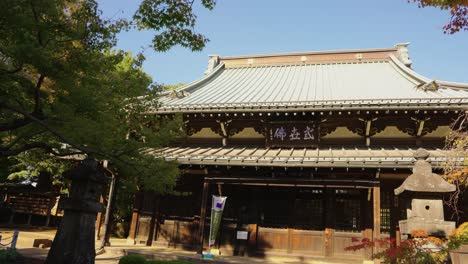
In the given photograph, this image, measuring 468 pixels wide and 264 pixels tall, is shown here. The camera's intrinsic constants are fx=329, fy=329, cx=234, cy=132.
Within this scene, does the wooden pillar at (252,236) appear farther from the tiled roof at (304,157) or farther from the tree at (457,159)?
the tree at (457,159)

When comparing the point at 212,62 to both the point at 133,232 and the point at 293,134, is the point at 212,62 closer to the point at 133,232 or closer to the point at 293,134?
the point at 293,134

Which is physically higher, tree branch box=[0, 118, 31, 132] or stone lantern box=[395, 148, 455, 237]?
tree branch box=[0, 118, 31, 132]

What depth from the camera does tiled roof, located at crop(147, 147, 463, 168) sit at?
409 inches

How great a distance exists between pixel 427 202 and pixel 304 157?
195 inches

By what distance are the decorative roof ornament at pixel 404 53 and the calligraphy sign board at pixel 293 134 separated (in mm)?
8177

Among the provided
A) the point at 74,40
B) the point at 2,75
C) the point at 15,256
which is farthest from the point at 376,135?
the point at 15,256

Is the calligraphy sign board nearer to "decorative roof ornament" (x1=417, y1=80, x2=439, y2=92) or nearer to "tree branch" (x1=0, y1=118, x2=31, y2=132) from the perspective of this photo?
"decorative roof ornament" (x1=417, y1=80, x2=439, y2=92)

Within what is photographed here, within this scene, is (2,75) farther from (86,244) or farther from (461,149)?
(461,149)

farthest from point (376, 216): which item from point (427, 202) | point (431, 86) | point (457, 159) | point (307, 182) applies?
point (431, 86)

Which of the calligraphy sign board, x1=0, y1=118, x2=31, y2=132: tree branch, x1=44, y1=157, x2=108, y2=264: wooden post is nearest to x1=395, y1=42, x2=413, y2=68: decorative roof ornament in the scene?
the calligraphy sign board

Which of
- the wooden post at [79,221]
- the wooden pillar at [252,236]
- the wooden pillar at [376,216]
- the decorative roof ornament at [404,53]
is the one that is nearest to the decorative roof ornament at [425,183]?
the wooden pillar at [376,216]

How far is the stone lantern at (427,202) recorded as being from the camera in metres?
6.53

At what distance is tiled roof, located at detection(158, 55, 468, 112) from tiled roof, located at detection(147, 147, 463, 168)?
1.70m

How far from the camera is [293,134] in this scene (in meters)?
13.3
